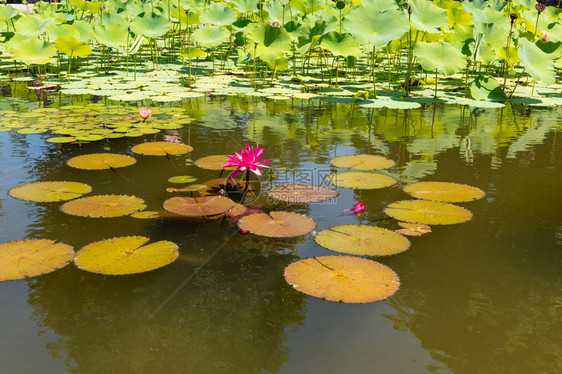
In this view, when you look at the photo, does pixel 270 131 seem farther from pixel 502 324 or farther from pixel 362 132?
pixel 502 324

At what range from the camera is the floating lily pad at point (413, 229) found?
1.82 meters

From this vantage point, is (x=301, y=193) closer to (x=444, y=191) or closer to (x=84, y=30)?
(x=444, y=191)

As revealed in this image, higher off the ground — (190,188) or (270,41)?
(270,41)

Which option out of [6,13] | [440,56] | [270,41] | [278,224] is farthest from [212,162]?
[6,13]

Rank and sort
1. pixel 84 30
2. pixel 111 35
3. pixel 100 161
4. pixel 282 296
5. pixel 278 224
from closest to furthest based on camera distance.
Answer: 1. pixel 282 296
2. pixel 278 224
3. pixel 100 161
4. pixel 111 35
5. pixel 84 30

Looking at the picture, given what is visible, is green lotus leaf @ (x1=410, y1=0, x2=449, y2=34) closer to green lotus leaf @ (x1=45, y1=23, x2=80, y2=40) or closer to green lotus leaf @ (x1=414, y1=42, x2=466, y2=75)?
green lotus leaf @ (x1=414, y1=42, x2=466, y2=75)

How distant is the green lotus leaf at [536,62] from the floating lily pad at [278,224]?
3.46 metres

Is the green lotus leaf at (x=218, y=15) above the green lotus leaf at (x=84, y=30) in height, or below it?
above

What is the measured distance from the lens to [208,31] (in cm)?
595

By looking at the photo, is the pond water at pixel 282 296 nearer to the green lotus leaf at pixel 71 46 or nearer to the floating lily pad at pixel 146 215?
the floating lily pad at pixel 146 215

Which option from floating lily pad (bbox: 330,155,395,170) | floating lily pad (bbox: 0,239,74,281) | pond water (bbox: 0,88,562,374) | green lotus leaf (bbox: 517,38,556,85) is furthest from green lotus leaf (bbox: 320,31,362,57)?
floating lily pad (bbox: 0,239,74,281)

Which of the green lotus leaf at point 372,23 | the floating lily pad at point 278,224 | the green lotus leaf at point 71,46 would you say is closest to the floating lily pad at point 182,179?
the floating lily pad at point 278,224

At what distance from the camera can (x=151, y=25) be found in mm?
5996

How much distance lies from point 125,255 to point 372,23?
148 inches
